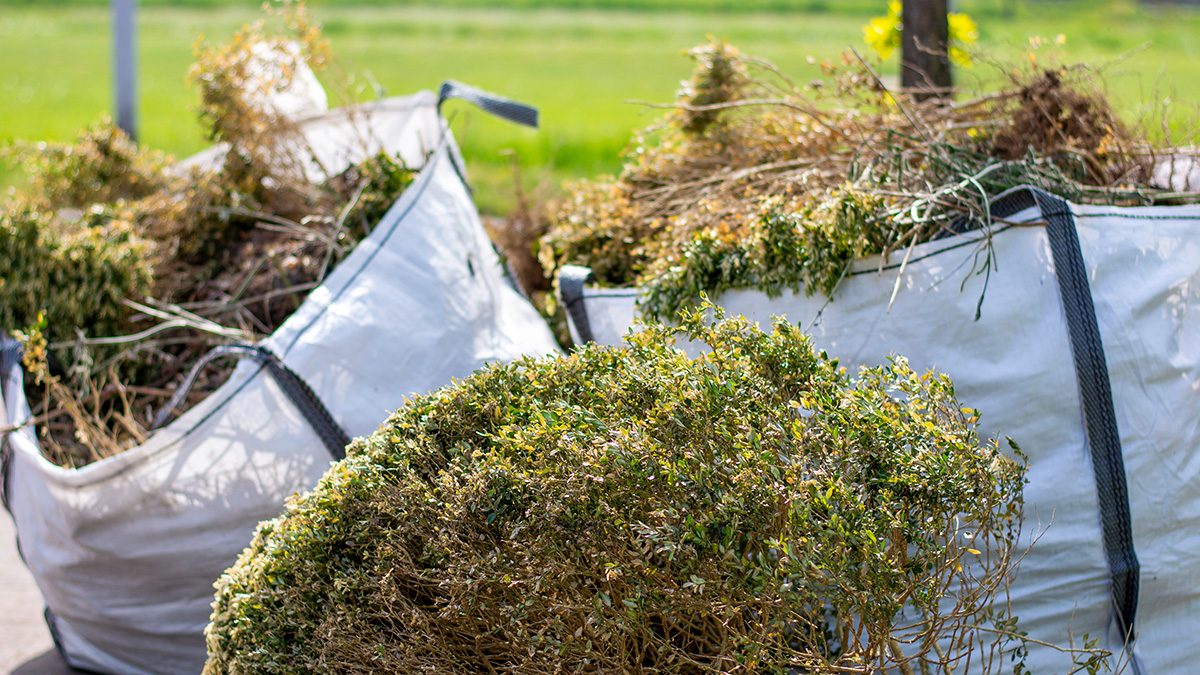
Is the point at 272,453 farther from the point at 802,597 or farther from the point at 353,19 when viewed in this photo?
the point at 353,19

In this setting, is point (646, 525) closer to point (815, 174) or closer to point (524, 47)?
point (815, 174)

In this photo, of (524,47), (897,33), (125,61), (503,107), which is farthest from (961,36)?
(524,47)

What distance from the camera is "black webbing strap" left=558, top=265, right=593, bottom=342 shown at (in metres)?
3.42

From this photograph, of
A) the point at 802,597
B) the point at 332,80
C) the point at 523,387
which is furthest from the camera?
the point at 332,80

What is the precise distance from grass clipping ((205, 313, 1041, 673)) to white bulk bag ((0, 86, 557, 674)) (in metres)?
0.63

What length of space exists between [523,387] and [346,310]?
866 millimetres

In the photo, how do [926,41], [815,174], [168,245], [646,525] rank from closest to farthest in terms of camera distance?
[646,525], [815,174], [926,41], [168,245]

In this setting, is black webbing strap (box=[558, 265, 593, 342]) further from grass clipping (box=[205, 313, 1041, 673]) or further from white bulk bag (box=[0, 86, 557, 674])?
grass clipping (box=[205, 313, 1041, 673])

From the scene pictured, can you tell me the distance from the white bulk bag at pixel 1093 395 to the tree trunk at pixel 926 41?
1.33 metres

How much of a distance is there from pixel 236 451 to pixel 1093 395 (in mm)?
2022

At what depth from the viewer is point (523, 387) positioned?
8.70 ft

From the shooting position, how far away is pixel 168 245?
4289 millimetres

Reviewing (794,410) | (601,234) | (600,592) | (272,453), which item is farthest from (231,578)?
(601,234)

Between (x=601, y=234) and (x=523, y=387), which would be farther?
(x=601, y=234)
